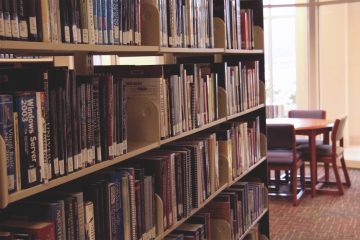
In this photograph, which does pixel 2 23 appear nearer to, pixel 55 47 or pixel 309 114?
pixel 55 47

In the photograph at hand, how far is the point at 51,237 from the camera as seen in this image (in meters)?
1.39

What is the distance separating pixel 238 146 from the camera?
302 centimetres

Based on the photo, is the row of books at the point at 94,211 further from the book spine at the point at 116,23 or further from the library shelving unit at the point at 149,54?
the book spine at the point at 116,23

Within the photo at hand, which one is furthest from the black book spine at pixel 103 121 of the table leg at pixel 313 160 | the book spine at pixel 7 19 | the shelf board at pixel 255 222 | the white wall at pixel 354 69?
the white wall at pixel 354 69

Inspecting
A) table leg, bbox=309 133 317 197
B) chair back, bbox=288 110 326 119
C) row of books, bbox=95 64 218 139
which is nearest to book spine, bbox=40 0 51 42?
row of books, bbox=95 64 218 139

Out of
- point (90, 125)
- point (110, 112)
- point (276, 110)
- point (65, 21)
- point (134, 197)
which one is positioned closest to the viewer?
point (65, 21)

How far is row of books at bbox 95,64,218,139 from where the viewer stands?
6.63 ft

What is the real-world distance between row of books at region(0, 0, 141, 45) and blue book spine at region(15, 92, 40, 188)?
0.54 feet

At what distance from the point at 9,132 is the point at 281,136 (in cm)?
401

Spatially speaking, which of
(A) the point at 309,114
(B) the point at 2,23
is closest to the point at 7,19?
(B) the point at 2,23

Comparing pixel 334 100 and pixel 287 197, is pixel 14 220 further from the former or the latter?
pixel 334 100

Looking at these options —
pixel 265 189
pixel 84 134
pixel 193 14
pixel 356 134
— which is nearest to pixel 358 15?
pixel 356 134

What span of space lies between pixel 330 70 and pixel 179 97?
5.40 meters

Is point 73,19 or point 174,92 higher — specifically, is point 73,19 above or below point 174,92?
above
